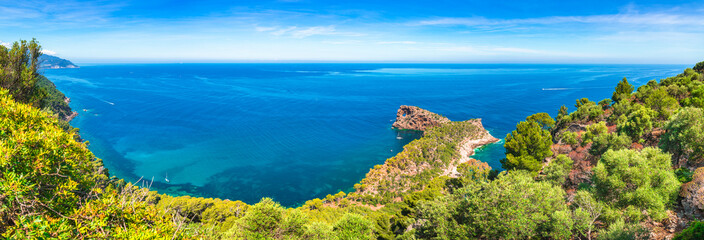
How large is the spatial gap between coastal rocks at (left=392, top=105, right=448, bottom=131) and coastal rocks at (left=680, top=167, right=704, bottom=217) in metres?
78.1

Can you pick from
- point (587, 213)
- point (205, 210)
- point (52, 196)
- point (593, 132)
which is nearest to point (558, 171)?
point (587, 213)

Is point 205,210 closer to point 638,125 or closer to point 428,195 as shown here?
point 428,195

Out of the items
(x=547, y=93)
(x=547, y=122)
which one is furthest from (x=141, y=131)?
(x=547, y=93)

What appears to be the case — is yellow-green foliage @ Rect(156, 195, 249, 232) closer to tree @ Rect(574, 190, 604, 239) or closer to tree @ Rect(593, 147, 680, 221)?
tree @ Rect(574, 190, 604, 239)

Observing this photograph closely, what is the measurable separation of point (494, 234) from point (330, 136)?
8099 centimetres

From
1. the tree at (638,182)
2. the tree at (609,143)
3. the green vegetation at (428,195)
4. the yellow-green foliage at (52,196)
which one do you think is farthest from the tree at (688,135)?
the yellow-green foliage at (52,196)

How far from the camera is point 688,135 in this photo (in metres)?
21.7

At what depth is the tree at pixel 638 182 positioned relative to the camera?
18.0 m

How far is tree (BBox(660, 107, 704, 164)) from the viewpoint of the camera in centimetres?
2130

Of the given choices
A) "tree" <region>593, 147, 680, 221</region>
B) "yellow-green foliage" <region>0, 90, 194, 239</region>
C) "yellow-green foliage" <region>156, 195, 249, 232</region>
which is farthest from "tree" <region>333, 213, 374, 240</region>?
"tree" <region>593, 147, 680, 221</region>

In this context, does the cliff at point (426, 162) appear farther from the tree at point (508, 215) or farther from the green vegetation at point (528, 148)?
the tree at point (508, 215)

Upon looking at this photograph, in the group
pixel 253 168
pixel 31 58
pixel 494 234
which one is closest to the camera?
pixel 494 234

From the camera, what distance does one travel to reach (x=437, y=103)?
148 metres

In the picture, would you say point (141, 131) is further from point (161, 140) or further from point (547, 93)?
point (547, 93)
